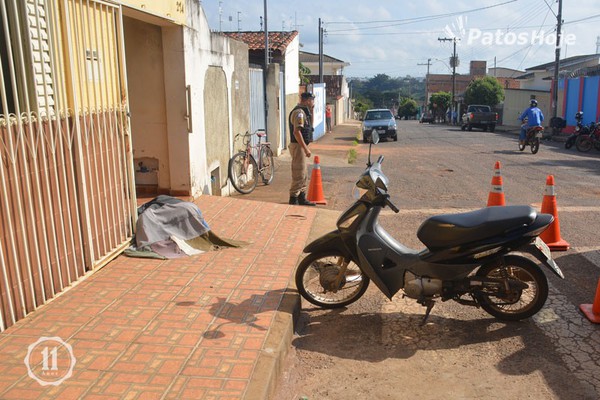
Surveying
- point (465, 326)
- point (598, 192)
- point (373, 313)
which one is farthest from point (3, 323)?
point (598, 192)

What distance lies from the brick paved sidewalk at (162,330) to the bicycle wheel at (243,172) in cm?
424

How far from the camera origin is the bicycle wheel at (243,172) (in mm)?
10508

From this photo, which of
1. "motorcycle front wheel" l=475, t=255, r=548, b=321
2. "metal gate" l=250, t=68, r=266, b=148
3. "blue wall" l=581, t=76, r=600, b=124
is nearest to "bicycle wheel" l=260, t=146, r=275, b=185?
"metal gate" l=250, t=68, r=266, b=148

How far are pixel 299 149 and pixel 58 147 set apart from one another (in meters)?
4.85

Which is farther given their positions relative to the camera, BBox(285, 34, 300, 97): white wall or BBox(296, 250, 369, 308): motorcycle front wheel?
BBox(285, 34, 300, 97): white wall

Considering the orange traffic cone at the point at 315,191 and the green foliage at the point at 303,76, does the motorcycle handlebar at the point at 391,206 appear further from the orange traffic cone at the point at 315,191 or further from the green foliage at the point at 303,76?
the green foliage at the point at 303,76

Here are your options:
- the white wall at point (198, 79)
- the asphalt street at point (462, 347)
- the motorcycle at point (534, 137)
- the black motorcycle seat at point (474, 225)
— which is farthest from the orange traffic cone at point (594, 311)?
the motorcycle at point (534, 137)

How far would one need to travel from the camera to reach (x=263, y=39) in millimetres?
20578

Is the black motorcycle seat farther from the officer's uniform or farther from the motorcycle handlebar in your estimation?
the officer's uniform

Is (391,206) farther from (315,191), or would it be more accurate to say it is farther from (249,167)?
(249,167)

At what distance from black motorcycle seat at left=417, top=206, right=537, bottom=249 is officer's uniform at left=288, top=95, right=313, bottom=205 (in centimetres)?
467

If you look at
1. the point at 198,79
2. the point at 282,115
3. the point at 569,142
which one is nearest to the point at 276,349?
the point at 198,79

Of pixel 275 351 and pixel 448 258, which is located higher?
pixel 448 258

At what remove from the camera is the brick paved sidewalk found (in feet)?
11.5
